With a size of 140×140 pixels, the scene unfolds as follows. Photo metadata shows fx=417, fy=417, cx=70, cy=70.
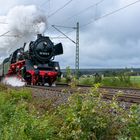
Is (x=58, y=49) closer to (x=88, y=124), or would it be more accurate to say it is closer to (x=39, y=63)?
(x=39, y=63)

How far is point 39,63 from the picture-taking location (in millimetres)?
28672

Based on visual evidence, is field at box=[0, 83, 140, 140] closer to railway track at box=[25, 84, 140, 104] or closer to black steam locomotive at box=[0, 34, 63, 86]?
railway track at box=[25, 84, 140, 104]

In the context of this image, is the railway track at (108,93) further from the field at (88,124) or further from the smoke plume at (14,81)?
the smoke plume at (14,81)

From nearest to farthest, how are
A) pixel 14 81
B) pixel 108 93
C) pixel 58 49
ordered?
pixel 108 93 → pixel 58 49 → pixel 14 81

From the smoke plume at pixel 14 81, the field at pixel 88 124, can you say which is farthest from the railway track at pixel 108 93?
the smoke plume at pixel 14 81

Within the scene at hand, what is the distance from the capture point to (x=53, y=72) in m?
28.1

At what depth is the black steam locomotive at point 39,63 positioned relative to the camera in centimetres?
2775

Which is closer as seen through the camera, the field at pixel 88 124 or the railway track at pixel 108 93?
the field at pixel 88 124

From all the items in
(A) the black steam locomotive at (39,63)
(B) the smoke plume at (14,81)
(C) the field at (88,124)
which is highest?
(A) the black steam locomotive at (39,63)

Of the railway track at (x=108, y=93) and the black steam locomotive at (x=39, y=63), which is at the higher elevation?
the black steam locomotive at (x=39, y=63)

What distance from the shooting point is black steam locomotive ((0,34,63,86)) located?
91.0ft

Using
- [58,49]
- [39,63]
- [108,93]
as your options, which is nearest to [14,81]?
[39,63]

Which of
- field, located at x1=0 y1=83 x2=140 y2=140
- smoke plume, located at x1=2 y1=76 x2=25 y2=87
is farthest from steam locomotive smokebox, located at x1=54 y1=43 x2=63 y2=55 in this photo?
field, located at x1=0 y1=83 x2=140 y2=140

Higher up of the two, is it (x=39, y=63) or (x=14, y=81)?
(x=39, y=63)
